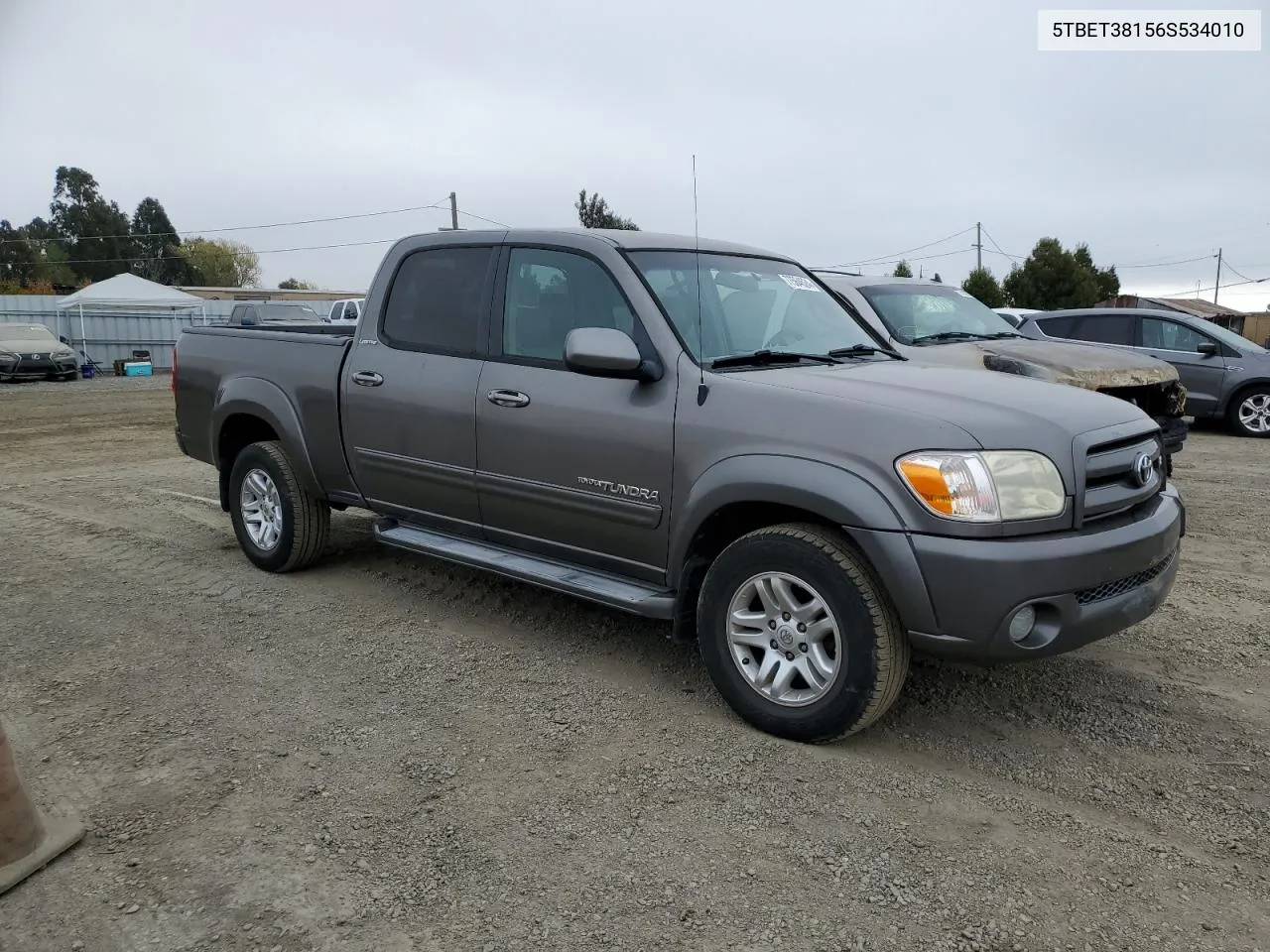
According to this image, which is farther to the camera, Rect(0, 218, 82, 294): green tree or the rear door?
Rect(0, 218, 82, 294): green tree

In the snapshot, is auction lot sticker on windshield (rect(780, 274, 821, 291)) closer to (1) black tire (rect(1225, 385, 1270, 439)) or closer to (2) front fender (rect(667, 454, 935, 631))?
(2) front fender (rect(667, 454, 935, 631))

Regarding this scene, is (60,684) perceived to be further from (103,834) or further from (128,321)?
(128,321)

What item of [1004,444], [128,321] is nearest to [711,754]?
[1004,444]

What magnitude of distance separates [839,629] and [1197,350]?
36.5 ft

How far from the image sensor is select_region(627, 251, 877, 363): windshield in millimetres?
4016

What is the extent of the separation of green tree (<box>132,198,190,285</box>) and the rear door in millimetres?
80795

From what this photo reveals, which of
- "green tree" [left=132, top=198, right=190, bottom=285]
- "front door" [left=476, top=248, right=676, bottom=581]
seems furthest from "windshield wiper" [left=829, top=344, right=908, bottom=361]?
"green tree" [left=132, top=198, right=190, bottom=285]

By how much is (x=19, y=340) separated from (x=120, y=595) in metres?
22.7

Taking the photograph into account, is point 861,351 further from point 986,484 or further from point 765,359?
point 986,484

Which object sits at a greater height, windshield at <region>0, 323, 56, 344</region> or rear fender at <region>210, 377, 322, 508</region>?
windshield at <region>0, 323, 56, 344</region>

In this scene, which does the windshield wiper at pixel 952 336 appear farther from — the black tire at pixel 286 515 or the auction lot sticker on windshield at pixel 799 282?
the black tire at pixel 286 515

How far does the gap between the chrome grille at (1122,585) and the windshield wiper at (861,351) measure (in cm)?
145

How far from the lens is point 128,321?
30078mm

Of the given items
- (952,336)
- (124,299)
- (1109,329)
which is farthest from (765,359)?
(124,299)
